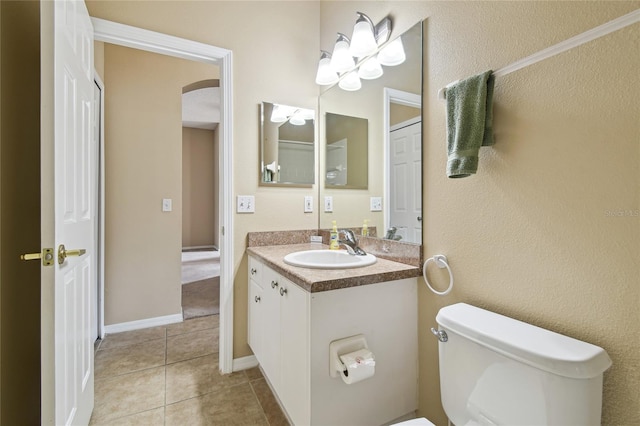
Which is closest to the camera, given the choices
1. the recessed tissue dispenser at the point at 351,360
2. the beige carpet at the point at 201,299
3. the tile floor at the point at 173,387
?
the recessed tissue dispenser at the point at 351,360

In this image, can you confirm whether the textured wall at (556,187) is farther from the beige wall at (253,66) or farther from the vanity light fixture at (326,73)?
the beige wall at (253,66)

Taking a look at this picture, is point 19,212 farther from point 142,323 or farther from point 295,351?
point 142,323

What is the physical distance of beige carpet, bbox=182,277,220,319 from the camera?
293cm

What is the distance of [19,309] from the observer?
45.1 inches

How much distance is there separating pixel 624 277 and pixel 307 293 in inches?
36.3

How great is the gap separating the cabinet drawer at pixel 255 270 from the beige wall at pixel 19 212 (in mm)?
963

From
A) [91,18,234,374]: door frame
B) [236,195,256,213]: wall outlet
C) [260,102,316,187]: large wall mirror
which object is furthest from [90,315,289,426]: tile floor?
[260,102,316,187]: large wall mirror

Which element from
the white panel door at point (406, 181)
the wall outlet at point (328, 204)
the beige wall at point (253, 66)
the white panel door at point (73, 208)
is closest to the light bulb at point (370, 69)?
the white panel door at point (406, 181)

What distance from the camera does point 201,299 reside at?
10.9ft

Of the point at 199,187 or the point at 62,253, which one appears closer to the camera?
the point at 62,253

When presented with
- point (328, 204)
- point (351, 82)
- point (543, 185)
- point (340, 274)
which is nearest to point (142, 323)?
point (328, 204)

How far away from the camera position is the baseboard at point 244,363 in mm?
1908

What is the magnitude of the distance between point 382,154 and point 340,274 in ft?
2.52

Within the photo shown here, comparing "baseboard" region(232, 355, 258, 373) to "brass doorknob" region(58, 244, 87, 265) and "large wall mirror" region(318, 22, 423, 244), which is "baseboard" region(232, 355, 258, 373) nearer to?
"large wall mirror" region(318, 22, 423, 244)
